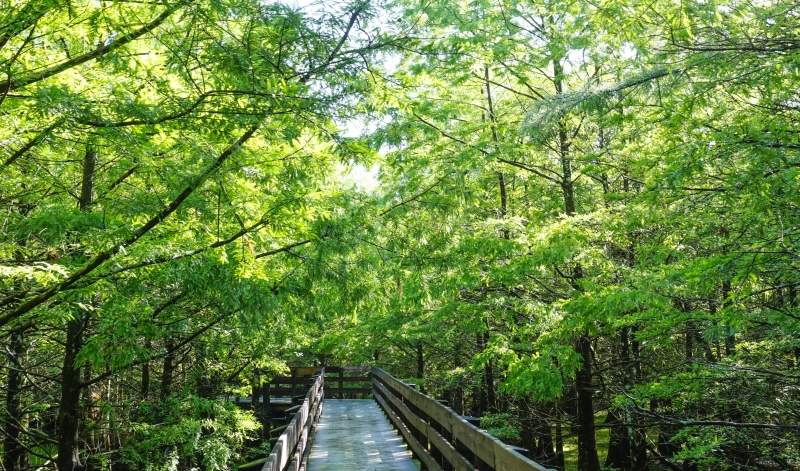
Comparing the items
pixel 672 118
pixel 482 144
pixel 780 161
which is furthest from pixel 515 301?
pixel 780 161

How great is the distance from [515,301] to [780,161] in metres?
5.68

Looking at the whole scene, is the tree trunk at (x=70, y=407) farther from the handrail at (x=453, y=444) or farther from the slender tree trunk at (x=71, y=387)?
the handrail at (x=453, y=444)

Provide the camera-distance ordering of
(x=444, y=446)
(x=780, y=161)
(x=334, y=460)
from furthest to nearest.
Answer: (x=334, y=460) → (x=444, y=446) → (x=780, y=161)

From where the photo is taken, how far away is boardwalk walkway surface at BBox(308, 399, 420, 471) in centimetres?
Answer: 761

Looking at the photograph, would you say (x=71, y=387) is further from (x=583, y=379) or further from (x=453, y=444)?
(x=583, y=379)

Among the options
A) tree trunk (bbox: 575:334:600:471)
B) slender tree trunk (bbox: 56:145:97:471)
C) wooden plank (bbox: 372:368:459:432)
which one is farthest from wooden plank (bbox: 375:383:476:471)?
slender tree trunk (bbox: 56:145:97:471)

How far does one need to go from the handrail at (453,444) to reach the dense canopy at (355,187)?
4.04 ft

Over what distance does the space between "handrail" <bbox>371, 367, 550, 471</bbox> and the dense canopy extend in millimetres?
1232

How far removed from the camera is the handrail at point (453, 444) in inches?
147

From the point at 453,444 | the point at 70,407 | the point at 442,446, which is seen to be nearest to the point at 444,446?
the point at 442,446

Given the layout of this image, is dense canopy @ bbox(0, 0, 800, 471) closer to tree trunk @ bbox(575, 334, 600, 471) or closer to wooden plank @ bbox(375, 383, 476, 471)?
tree trunk @ bbox(575, 334, 600, 471)

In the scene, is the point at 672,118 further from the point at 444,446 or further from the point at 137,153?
the point at 137,153

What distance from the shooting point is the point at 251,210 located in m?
5.33

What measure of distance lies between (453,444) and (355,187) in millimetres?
3892
